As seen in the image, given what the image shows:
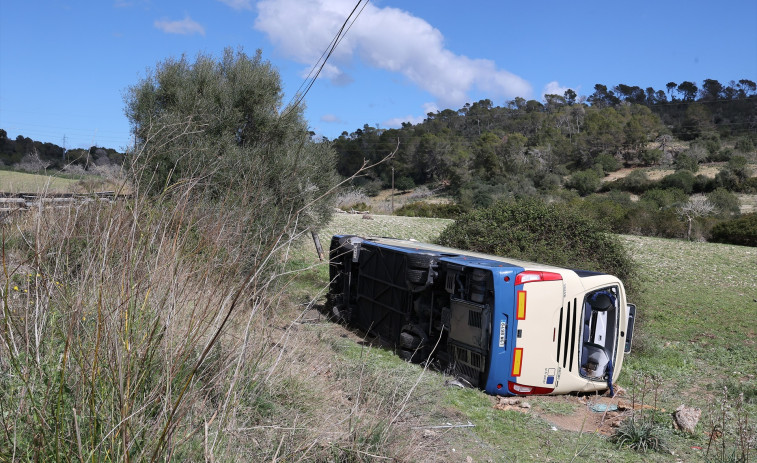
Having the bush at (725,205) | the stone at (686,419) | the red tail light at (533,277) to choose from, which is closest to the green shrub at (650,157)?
the bush at (725,205)

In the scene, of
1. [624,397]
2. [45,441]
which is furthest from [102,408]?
[624,397]

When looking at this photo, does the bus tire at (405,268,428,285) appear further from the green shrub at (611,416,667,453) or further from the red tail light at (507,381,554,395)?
the green shrub at (611,416,667,453)

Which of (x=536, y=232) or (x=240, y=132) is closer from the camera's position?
(x=536, y=232)

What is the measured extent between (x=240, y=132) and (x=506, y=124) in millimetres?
92947

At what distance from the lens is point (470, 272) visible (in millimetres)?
8453

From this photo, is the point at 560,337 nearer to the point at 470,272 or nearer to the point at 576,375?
the point at 576,375

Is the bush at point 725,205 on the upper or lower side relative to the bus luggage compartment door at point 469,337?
upper

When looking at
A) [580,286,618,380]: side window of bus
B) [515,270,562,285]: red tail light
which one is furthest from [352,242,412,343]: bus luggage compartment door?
[580,286,618,380]: side window of bus

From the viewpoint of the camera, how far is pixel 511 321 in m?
7.91

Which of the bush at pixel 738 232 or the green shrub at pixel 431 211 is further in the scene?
the green shrub at pixel 431 211

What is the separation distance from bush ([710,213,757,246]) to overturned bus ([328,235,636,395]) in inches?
1338

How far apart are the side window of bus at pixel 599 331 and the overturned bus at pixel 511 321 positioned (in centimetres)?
1

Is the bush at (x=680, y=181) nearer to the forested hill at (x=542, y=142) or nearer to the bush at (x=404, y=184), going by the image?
the forested hill at (x=542, y=142)

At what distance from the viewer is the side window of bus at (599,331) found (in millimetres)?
8867
